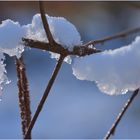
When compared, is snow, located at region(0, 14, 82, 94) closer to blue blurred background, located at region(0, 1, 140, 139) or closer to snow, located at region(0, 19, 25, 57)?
snow, located at region(0, 19, 25, 57)

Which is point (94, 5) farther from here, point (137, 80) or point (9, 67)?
point (137, 80)

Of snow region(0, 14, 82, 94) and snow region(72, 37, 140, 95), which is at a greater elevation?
snow region(0, 14, 82, 94)

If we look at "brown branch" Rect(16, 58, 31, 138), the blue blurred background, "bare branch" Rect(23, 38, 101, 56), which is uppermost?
"bare branch" Rect(23, 38, 101, 56)

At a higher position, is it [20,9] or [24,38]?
[24,38]

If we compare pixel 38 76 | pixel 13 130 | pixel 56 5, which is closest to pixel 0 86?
pixel 13 130

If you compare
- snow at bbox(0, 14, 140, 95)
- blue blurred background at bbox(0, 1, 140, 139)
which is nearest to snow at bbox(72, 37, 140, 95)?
snow at bbox(0, 14, 140, 95)

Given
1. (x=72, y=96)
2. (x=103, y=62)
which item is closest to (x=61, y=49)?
(x=103, y=62)

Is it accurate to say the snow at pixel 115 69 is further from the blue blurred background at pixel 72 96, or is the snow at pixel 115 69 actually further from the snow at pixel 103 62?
the blue blurred background at pixel 72 96
